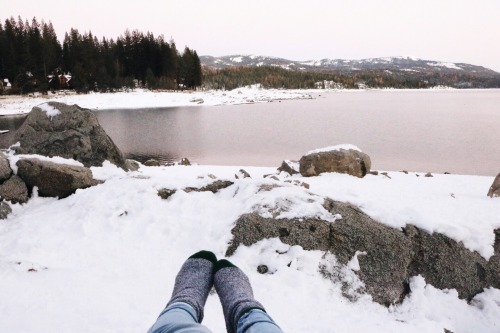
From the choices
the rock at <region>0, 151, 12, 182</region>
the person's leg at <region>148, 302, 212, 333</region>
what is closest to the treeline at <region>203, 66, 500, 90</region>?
the rock at <region>0, 151, 12, 182</region>

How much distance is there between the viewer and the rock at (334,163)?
13.5 meters

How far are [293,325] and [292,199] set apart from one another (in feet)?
7.51

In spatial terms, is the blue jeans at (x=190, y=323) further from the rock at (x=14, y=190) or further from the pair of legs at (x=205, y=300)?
A: the rock at (x=14, y=190)

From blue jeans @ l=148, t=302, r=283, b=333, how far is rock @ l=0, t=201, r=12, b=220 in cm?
595

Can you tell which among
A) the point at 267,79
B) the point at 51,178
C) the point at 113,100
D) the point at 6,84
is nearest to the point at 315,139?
the point at 51,178

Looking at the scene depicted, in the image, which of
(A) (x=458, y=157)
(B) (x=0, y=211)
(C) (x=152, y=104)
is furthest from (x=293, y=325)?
(C) (x=152, y=104)

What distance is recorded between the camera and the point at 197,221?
6.14 m

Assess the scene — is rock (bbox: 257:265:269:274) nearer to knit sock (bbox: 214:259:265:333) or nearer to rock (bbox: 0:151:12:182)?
knit sock (bbox: 214:259:265:333)

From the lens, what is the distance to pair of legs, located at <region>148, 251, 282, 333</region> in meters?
2.11

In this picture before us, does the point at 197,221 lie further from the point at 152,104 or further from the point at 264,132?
the point at 152,104

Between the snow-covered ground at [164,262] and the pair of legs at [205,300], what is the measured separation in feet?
3.46

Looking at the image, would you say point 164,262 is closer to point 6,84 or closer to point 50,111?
point 50,111

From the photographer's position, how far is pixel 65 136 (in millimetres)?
11156

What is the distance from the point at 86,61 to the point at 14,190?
67.7 meters
